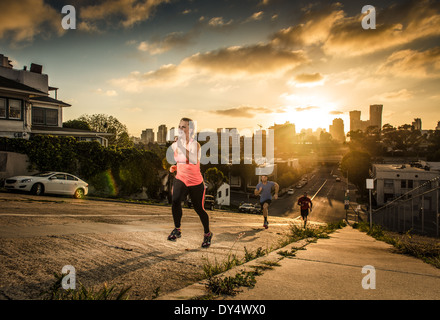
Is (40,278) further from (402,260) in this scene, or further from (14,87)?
(14,87)

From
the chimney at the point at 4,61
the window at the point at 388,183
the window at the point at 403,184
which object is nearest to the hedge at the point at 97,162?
the chimney at the point at 4,61

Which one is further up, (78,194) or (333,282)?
(333,282)

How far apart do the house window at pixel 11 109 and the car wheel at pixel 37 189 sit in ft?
41.2

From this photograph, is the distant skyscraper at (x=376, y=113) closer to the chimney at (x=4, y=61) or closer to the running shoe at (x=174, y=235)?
the chimney at (x=4, y=61)

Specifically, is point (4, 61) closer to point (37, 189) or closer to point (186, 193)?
point (37, 189)

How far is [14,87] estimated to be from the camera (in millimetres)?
22984

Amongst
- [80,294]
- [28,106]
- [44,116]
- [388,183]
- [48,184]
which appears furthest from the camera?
[388,183]

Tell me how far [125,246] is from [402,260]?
16.6 ft

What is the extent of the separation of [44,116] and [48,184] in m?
19.1

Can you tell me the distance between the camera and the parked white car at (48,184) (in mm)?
14328

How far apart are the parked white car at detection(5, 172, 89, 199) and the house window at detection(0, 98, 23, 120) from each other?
11.8 m

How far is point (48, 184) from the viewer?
15125mm

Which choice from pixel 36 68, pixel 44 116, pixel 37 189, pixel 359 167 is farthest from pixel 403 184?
pixel 36 68

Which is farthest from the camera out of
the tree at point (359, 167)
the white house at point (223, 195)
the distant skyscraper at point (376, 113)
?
the distant skyscraper at point (376, 113)
